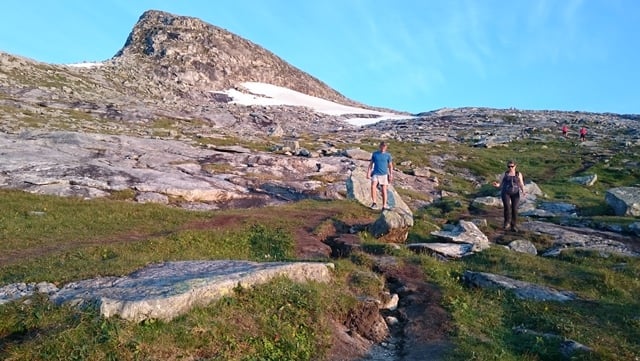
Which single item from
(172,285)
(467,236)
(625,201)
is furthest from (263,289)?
(625,201)

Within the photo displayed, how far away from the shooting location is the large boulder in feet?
102

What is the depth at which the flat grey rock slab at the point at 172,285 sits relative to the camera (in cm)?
1151

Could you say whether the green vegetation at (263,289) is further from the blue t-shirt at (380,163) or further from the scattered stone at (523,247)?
the blue t-shirt at (380,163)

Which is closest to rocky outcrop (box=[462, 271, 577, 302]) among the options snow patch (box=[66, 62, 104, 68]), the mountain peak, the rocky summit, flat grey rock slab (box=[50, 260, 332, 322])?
the rocky summit

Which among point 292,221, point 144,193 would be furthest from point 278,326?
point 144,193

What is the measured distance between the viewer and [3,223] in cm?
2258

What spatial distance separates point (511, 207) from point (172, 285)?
20.4m

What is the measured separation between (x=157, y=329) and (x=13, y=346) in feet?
8.76

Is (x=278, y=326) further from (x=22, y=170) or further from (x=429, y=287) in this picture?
(x=22, y=170)

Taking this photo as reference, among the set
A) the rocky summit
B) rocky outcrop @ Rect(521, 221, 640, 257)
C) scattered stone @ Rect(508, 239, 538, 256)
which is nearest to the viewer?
the rocky summit

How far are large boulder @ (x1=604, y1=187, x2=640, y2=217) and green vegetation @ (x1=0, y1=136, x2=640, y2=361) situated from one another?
1023 millimetres

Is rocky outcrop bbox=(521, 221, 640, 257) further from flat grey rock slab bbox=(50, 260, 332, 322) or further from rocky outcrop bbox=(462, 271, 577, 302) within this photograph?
flat grey rock slab bbox=(50, 260, 332, 322)

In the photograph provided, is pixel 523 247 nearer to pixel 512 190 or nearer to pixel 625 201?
pixel 512 190

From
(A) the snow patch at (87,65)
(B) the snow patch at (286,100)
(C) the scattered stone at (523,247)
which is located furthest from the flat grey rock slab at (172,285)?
(A) the snow patch at (87,65)
